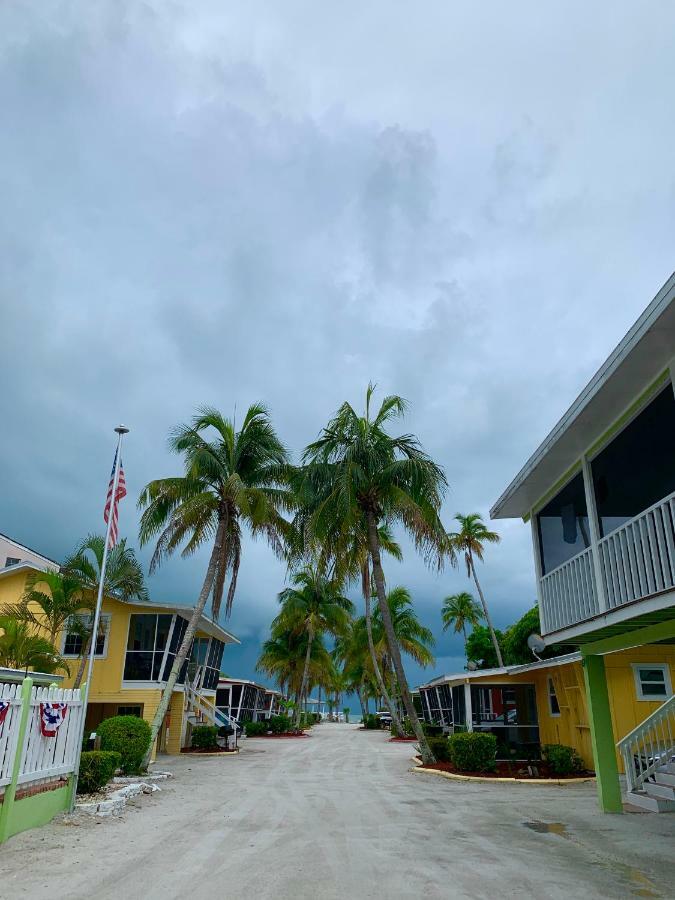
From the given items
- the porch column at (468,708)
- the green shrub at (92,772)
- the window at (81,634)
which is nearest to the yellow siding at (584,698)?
the porch column at (468,708)

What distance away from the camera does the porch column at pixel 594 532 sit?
9.10 metres

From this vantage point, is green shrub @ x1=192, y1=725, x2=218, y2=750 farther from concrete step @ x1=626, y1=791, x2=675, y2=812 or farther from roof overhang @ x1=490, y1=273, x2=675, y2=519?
roof overhang @ x1=490, y1=273, x2=675, y2=519

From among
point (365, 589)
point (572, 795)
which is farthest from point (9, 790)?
point (365, 589)

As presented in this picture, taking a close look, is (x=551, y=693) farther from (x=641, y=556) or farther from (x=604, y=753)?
(x=641, y=556)

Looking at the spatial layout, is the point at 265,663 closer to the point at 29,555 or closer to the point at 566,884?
the point at 29,555

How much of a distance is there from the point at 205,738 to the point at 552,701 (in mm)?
14101

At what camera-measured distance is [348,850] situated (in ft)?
28.2

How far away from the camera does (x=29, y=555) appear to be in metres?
45.2

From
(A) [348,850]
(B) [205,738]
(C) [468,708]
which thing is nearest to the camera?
(A) [348,850]

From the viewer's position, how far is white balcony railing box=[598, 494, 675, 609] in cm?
747

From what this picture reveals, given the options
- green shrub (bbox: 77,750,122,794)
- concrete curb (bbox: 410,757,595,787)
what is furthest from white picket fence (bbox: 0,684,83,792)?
concrete curb (bbox: 410,757,595,787)

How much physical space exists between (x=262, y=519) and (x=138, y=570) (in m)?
6.27

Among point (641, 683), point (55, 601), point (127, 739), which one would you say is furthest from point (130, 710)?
point (641, 683)

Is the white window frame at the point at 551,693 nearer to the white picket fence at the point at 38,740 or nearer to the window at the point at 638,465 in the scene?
the window at the point at 638,465
